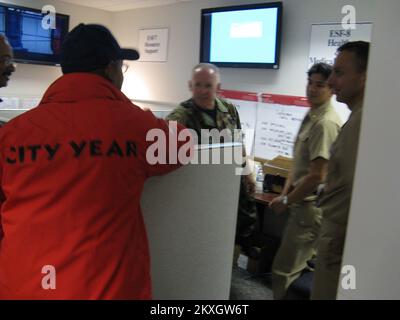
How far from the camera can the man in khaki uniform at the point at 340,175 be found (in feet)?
4.81

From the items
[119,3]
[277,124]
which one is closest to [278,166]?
[277,124]

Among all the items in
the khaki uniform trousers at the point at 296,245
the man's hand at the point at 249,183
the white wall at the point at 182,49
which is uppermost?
the white wall at the point at 182,49

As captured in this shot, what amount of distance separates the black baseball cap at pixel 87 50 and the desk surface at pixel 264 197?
6.53 ft

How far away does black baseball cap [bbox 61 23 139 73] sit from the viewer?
1102 millimetres

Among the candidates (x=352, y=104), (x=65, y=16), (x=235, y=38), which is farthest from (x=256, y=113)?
(x=65, y=16)

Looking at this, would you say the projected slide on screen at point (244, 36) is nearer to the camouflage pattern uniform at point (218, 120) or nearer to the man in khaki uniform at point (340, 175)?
the camouflage pattern uniform at point (218, 120)

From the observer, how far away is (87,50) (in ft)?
3.61

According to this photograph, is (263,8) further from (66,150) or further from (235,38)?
(66,150)

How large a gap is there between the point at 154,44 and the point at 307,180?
2903 millimetres

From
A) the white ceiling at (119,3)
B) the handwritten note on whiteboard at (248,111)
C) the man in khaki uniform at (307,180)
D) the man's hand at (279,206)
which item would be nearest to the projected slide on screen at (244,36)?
the handwritten note on whiteboard at (248,111)

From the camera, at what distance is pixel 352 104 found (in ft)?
5.42

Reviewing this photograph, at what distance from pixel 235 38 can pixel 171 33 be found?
99 cm

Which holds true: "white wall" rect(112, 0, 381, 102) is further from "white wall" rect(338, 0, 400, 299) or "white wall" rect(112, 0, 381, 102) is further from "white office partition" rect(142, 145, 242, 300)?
"white wall" rect(338, 0, 400, 299)

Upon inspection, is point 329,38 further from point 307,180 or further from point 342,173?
point 342,173
